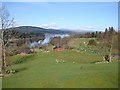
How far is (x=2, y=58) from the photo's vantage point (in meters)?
38.0

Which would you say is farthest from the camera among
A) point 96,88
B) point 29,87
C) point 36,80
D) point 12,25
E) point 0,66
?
point 12,25

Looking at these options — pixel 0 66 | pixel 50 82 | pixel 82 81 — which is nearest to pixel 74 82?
pixel 82 81

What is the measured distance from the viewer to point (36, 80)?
73.3 feet

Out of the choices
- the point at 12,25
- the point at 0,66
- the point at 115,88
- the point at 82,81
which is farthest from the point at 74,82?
the point at 12,25

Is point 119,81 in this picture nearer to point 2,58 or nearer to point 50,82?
point 50,82

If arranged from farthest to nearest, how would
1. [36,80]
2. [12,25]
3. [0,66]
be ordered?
1. [12,25]
2. [0,66]
3. [36,80]

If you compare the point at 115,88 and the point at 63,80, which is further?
the point at 63,80

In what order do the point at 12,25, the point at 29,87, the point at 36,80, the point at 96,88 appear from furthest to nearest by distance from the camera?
1. the point at 12,25
2. the point at 36,80
3. the point at 29,87
4. the point at 96,88

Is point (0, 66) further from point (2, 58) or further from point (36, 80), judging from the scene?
point (36, 80)

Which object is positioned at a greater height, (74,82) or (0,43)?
(0,43)

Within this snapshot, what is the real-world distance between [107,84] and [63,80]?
12.3ft

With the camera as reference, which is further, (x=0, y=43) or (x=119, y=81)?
(x=0, y=43)

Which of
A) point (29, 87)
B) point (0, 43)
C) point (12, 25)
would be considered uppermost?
point (12, 25)

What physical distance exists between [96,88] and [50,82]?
13.4 feet
